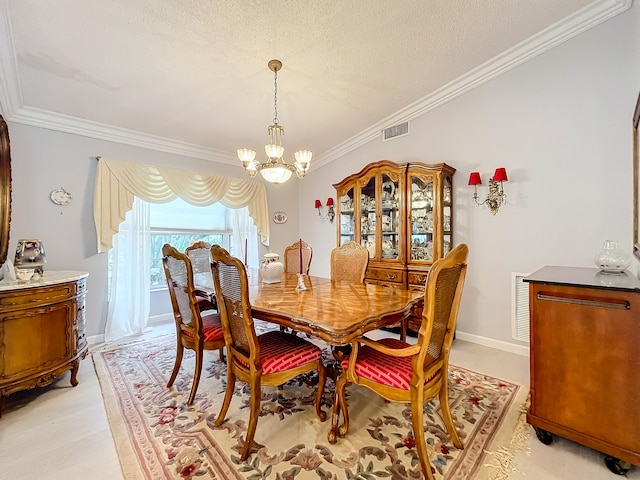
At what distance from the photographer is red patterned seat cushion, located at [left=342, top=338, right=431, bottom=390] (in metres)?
1.39

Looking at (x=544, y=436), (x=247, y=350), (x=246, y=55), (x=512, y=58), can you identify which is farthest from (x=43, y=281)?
(x=512, y=58)

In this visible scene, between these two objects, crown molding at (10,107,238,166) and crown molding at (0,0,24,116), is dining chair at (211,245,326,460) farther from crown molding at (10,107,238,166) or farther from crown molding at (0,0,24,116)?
crown molding at (10,107,238,166)

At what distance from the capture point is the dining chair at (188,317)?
196 cm

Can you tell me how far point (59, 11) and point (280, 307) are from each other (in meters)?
2.40

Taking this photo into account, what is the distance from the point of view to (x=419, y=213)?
10.7 ft

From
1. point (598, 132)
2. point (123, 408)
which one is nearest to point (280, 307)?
point (123, 408)

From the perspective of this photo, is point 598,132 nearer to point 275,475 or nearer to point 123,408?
point 275,475

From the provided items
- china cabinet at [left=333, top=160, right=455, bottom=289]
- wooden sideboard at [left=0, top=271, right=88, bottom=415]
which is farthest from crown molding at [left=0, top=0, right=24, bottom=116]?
china cabinet at [left=333, top=160, right=455, bottom=289]

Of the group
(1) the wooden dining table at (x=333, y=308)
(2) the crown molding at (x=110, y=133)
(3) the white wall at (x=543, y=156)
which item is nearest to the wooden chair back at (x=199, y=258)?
(1) the wooden dining table at (x=333, y=308)

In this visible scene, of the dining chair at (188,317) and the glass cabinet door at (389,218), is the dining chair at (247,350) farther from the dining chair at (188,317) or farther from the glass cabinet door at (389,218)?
the glass cabinet door at (389,218)

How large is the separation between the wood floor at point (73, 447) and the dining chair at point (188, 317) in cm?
52

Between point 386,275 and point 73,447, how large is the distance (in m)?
3.03

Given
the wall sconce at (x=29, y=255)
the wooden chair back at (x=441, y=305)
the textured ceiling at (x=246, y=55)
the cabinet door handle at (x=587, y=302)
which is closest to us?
the wooden chair back at (x=441, y=305)

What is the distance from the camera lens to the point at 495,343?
2.93 metres
